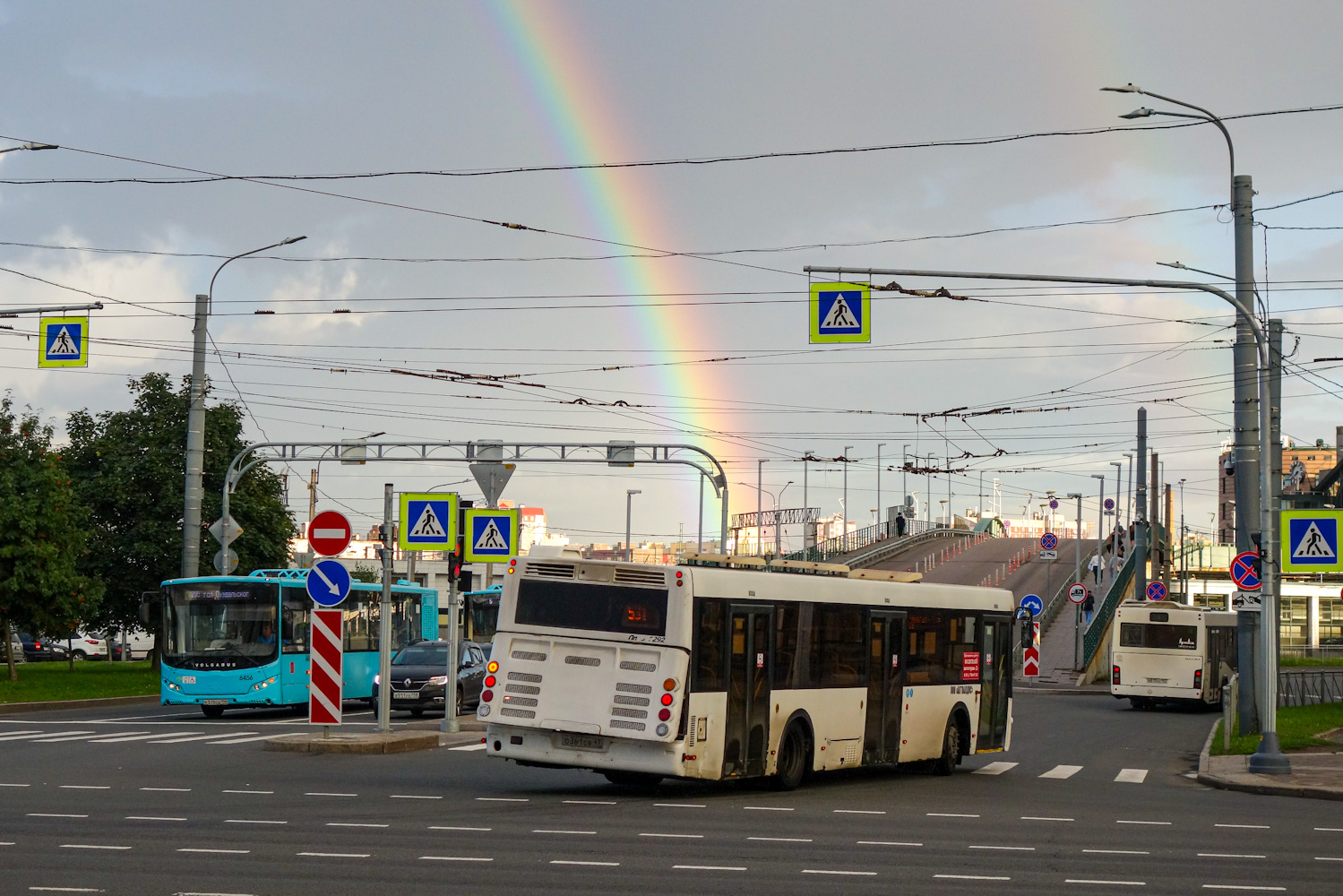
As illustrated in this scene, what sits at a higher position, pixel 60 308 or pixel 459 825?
pixel 60 308

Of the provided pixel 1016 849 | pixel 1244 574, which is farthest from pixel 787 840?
pixel 1244 574

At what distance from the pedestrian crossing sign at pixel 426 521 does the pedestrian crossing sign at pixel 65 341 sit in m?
6.97

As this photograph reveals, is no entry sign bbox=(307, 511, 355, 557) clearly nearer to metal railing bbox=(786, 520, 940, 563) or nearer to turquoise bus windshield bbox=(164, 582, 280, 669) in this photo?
turquoise bus windshield bbox=(164, 582, 280, 669)

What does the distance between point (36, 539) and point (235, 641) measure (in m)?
15.0

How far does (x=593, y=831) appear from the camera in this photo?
44.3ft

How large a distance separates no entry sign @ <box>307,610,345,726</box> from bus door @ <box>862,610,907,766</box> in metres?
6.94

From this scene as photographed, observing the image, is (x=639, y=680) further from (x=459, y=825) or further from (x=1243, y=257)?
(x=1243, y=257)

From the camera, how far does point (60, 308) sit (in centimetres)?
2623

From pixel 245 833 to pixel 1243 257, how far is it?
723 inches

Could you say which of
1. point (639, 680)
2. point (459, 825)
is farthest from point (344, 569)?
point (459, 825)

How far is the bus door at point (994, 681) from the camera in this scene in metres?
22.5

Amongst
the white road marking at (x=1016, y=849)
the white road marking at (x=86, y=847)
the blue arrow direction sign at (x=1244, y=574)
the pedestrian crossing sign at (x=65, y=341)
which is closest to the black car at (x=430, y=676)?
the pedestrian crossing sign at (x=65, y=341)

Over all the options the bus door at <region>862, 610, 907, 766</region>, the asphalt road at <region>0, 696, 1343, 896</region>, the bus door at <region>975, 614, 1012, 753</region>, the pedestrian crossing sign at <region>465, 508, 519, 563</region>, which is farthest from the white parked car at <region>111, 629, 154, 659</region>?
the bus door at <region>862, 610, 907, 766</region>

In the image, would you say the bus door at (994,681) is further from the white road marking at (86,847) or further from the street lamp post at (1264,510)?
the white road marking at (86,847)
